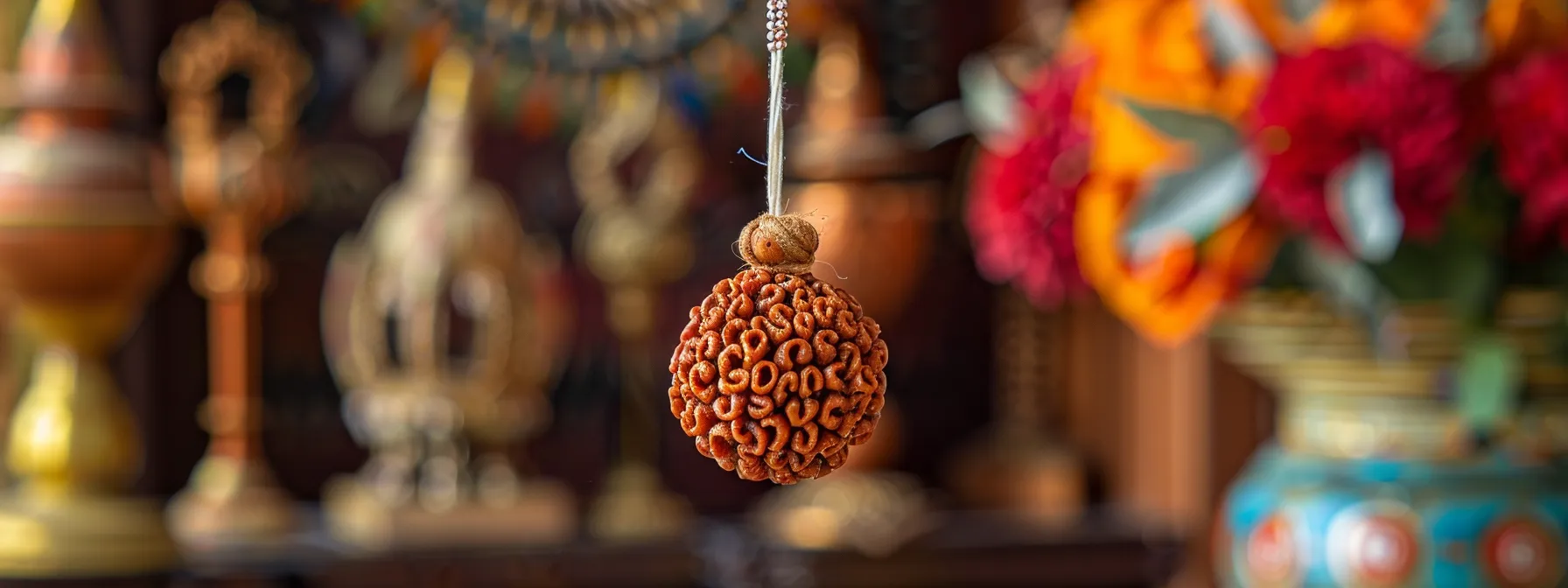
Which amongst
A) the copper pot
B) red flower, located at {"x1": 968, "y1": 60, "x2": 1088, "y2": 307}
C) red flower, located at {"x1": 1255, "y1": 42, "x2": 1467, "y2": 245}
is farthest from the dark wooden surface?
red flower, located at {"x1": 1255, "y1": 42, "x2": 1467, "y2": 245}

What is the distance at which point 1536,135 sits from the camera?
1.80ft

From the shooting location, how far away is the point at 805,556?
106cm

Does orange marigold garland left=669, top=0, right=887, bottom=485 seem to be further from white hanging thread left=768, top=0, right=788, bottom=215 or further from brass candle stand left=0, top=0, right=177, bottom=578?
brass candle stand left=0, top=0, right=177, bottom=578

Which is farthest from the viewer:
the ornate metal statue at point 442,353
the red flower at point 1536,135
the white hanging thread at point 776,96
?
the ornate metal statue at point 442,353

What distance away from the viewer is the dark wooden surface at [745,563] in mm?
997

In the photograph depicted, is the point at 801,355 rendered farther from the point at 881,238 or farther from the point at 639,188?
the point at 639,188

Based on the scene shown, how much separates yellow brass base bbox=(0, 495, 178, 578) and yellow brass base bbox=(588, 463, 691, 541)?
0.35 metres

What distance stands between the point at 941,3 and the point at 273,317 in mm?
498

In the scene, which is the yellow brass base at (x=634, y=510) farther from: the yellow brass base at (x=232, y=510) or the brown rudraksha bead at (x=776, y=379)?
the brown rudraksha bead at (x=776, y=379)

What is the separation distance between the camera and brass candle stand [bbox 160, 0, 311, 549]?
3.39 ft

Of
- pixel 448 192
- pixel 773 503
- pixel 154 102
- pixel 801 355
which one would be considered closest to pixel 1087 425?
pixel 773 503

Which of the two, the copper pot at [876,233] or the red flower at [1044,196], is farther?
the copper pot at [876,233]

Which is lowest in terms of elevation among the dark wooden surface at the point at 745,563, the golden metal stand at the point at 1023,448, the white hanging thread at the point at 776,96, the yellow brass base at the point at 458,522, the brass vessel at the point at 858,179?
the dark wooden surface at the point at 745,563

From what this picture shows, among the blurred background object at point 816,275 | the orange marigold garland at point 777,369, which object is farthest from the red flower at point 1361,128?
the orange marigold garland at point 777,369
